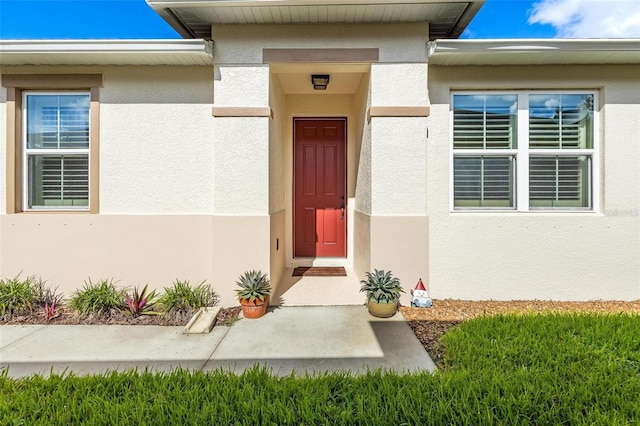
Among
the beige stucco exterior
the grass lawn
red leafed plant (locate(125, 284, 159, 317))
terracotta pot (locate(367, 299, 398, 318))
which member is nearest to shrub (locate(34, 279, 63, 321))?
the beige stucco exterior

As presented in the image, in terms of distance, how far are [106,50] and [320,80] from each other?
112 inches

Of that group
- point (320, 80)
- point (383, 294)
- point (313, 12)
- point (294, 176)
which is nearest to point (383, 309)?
point (383, 294)

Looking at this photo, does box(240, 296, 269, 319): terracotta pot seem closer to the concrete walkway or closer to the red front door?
the concrete walkway

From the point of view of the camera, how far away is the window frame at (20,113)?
4.20 m

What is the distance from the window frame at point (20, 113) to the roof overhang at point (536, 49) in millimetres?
4630

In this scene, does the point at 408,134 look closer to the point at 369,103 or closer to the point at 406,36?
the point at 369,103

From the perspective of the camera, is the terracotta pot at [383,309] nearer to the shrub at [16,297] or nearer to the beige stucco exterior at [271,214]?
the beige stucco exterior at [271,214]

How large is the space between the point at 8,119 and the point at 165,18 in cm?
264

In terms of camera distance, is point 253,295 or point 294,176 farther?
point 294,176

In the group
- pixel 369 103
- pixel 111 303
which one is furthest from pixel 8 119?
pixel 369 103

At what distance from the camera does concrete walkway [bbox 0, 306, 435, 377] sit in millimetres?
2701

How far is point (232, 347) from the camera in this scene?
9.93ft

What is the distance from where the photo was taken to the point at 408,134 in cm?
402

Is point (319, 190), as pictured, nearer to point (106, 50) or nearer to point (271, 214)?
point (271, 214)
